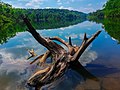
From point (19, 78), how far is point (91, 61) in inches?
255

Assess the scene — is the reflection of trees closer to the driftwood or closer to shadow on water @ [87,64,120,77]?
shadow on water @ [87,64,120,77]

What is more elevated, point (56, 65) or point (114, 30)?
point (56, 65)

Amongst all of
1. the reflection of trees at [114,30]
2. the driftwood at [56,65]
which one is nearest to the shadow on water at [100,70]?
the driftwood at [56,65]

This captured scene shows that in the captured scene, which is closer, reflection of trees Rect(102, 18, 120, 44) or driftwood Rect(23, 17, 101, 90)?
driftwood Rect(23, 17, 101, 90)

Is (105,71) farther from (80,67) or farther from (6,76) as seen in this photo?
(6,76)

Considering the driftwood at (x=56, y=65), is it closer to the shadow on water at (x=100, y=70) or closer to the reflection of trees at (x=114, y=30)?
the shadow on water at (x=100, y=70)

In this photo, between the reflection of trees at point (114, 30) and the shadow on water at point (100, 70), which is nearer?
the shadow on water at point (100, 70)

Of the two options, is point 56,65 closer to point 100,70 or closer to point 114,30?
point 100,70

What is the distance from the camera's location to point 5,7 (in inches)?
6166

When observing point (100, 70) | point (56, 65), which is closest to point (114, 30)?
point (100, 70)

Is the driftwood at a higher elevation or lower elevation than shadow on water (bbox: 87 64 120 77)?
higher

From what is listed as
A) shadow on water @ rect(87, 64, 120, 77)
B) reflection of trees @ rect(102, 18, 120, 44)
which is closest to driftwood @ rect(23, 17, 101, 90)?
shadow on water @ rect(87, 64, 120, 77)

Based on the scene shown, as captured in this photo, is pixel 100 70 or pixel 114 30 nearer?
pixel 100 70

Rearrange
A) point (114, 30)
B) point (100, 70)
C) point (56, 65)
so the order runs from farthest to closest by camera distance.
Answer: point (114, 30), point (100, 70), point (56, 65)
